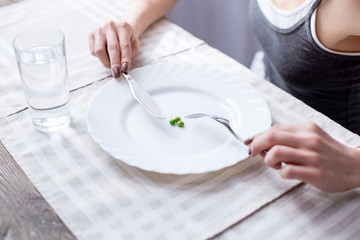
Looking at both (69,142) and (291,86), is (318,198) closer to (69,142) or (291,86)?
(69,142)

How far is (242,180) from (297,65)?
44 cm

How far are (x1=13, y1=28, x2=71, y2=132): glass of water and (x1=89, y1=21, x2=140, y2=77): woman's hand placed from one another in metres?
0.12

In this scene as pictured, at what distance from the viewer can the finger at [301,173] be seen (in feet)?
2.15

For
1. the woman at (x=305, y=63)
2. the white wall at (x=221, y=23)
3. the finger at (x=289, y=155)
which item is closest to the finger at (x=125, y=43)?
the woman at (x=305, y=63)

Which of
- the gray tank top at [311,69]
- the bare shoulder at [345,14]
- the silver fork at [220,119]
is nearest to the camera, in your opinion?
the silver fork at [220,119]

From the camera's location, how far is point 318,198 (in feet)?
2.24

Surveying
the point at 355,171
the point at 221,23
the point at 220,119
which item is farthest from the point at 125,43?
the point at 221,23

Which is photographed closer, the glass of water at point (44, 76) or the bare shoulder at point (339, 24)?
the glass of water at point (44, 76)

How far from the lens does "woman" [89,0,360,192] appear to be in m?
0.67

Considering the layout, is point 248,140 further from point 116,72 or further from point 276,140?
point 116,72

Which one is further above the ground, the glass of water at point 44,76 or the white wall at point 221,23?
the glass of water at point 44,76

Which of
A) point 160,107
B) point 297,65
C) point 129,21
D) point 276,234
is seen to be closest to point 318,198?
point 276,234

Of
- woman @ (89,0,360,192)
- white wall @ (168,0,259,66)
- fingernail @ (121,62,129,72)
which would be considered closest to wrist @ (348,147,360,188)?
woman @ (89,0,360,192)

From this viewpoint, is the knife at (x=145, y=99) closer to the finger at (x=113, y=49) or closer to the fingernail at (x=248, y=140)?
the finger at (x=113, y=49)
